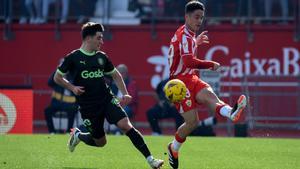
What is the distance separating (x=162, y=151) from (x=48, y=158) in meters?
2.53

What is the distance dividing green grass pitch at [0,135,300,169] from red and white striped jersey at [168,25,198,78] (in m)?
1.36

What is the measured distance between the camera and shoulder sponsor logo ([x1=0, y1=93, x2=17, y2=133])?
67.0 feet

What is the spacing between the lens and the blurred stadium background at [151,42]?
2408 cm

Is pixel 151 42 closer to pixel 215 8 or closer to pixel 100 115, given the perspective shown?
pixel 215 8

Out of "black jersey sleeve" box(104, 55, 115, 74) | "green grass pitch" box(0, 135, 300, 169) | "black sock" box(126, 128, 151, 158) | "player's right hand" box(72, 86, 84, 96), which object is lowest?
"green grass pitch" box(0, 135, 300, 169)

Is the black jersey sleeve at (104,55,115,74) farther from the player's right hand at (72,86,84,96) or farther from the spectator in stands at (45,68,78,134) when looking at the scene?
the spectator in stands at (45,68,78,134)

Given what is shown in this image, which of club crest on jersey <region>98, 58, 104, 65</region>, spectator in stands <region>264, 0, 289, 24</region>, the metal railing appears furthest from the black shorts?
spectator in stands <region>264, 0, 289, 24</region>

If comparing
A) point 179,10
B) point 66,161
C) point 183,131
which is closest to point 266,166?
point 183,131

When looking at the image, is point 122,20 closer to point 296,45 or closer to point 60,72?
point 296,45

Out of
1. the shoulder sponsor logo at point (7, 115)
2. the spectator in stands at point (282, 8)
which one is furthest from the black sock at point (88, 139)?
the spectator in stands at point (282, 8)

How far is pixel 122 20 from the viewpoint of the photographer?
2466 cm

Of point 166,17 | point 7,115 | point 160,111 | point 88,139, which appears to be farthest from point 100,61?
point 166,17

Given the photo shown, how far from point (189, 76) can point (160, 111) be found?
10738mm

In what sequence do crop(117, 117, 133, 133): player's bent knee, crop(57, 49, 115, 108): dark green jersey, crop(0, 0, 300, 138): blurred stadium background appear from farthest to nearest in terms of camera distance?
1. crop(0, 0, 300, 138): blurred stadium background
2. crop(57, 49, 115, 108): dark green jersey
3. crop(117, 117, 133, 133): player's bent knee
